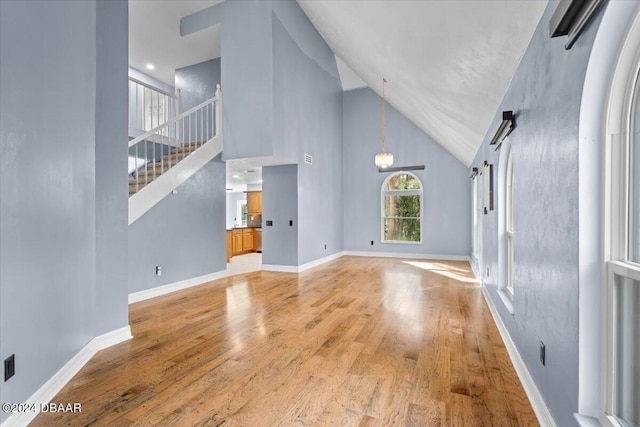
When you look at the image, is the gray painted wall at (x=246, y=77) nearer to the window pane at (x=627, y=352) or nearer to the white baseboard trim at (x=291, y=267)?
the white baseboard trim at (x=291, y=267)

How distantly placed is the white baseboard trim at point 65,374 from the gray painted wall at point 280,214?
3.78 m

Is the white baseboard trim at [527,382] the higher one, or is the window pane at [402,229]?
the window pane at [402,229]

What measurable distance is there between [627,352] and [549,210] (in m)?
0.75

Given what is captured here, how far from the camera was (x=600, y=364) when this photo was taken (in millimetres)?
1242

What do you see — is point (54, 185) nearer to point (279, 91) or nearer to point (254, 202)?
point (279, 91)

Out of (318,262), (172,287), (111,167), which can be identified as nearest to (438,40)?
(111,167)

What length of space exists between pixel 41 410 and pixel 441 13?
3.83 m

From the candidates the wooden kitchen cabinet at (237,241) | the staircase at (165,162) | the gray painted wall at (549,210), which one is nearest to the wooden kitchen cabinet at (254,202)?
the wooden kitchen cabinet at (237,241)

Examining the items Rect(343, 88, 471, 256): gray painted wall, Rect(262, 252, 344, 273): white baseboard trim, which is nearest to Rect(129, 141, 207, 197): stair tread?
Rect(262, 252, 344, 273): white baseboard trim

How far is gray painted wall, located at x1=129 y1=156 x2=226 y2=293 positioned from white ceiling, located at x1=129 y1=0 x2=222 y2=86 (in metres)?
2.74

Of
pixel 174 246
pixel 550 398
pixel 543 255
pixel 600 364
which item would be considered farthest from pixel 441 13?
pixel 174 246

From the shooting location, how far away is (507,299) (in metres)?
3.01

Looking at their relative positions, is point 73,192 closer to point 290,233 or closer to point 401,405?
point 401,405

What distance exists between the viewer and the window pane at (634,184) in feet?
3.66
